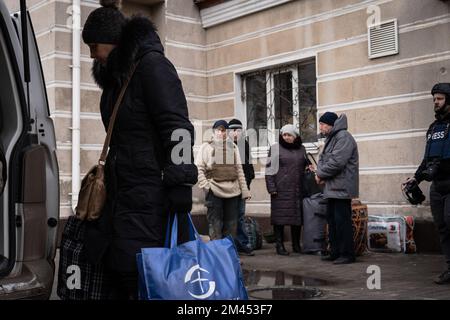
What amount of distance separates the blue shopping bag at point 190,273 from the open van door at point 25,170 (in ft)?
3.69

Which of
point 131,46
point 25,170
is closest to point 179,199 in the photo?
point 131,46

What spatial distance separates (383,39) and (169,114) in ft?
20.0

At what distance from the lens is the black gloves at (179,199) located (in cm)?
281

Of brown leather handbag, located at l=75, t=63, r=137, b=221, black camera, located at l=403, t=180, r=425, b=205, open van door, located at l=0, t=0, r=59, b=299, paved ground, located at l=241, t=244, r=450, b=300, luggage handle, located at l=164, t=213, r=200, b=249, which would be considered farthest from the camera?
black camera, located at l=403, t=180, r=425, b=205

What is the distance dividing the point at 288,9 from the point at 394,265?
180 inches

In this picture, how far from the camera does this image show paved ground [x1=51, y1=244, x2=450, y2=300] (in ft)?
17.7

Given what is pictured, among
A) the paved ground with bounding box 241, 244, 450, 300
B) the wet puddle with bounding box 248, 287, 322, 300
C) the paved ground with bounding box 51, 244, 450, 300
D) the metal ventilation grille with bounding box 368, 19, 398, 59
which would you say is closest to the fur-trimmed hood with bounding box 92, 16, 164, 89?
the paved ground with bounding box 51, 244, 450, 300

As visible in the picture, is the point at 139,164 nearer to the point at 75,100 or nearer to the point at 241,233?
the point at 241,233

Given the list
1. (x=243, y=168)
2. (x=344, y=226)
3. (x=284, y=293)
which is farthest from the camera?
(x=243, y=168)

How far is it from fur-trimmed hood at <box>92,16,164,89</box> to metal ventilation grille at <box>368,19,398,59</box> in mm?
5734

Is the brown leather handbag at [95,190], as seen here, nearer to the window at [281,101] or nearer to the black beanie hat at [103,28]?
the black beanie hat at [103,28]

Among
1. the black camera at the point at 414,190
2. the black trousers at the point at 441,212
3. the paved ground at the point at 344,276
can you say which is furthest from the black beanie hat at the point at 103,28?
the black camera at the point at 414,190

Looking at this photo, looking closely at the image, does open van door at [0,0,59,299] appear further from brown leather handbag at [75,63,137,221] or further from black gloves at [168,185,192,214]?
black gloves at [168,185,192,214]

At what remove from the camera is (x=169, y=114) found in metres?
2.84
